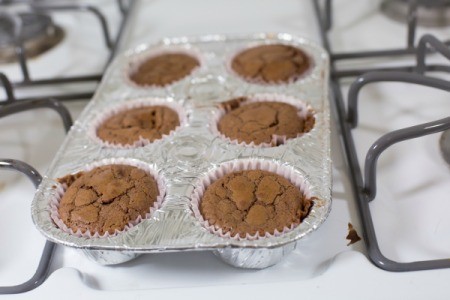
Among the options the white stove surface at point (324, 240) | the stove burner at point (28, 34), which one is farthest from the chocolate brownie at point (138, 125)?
the stove burner at point (28, 34)

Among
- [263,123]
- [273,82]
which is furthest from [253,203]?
[273,82]

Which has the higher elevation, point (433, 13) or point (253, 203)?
point (253, 203)

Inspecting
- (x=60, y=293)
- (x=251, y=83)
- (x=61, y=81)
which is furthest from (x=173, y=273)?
(x=61, y=81)

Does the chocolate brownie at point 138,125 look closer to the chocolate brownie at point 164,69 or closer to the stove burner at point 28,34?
the chocolate brownie at point 164,69

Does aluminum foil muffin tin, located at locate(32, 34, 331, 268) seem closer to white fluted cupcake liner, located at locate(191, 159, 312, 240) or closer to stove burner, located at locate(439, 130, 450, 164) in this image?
white fluted cupcake liner, located at locate(191, 159, 312, 240)

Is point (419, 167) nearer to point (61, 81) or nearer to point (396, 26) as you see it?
point (396, 26)

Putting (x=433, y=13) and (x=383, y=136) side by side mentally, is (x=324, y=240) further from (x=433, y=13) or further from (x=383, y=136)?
(x=433, y=13)

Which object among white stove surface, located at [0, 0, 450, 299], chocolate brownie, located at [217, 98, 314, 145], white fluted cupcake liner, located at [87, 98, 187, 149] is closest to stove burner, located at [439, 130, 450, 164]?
white stove surface, located at [0, 0, 450, 299]
